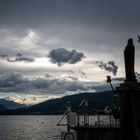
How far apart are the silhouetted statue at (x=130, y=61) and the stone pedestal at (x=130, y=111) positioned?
1.61 feet

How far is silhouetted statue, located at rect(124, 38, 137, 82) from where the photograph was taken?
1255 cm

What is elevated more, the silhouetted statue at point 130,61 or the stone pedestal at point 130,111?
the silhouetted statue at point 130,61

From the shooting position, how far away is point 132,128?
461 inches

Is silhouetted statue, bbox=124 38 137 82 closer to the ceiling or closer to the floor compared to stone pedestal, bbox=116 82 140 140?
closer to the ceiling

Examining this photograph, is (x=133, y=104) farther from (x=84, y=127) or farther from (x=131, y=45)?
(x=84, y=127)

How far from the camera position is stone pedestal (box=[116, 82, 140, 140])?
1166 centimetres

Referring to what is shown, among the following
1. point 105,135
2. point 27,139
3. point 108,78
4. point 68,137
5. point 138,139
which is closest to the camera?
point 68,137

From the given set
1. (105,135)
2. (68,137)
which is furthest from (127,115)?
(105,135)

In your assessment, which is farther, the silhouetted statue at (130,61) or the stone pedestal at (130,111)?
the silhouetted statue at (130,61)

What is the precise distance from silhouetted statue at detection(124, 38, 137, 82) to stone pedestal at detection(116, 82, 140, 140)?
491 mm

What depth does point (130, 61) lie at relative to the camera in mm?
12828

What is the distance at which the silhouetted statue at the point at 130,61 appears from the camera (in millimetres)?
12547

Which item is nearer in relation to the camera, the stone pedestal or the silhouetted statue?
the stone pedestal

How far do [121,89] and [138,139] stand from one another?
173cm
